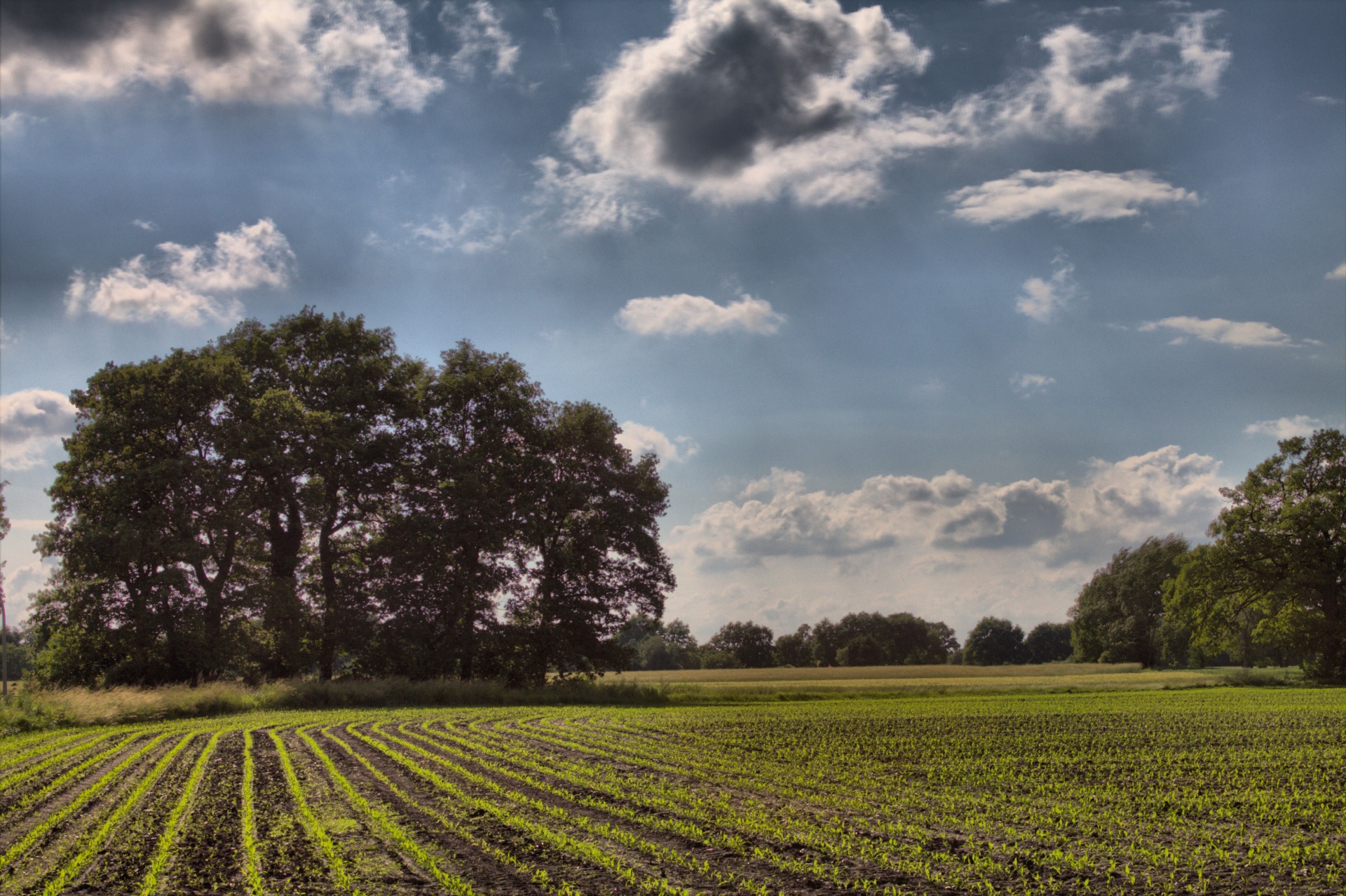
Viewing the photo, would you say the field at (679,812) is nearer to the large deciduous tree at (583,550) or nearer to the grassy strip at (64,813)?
the grassy strip at (64,813)

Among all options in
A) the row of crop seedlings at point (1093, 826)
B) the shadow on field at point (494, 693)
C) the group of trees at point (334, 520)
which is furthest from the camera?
the group of trees at point (334, 520)

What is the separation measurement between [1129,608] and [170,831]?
107 metres

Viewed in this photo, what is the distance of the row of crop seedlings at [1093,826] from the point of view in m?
9.38

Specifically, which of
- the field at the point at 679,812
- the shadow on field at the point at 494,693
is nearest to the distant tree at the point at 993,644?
the shadow on field at the point at 494,693

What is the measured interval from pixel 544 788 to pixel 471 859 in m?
4.51

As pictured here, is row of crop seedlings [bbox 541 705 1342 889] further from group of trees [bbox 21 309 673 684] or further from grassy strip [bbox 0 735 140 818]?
group of trees [bbox 21 309 673 684]

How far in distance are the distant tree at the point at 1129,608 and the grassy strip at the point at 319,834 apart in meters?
98.5

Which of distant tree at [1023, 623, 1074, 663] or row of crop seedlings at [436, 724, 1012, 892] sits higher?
row of crop seedlings at [436, 724, 1012, 892]

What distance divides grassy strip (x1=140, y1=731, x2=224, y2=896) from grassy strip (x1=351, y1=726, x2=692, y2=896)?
3.56 m

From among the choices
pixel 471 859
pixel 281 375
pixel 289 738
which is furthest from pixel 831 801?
pixel 281 375

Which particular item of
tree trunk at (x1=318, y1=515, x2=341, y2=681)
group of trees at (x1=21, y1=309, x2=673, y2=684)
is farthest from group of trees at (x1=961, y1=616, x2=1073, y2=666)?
tree trunk at (x1=318, y1=515, x2=341, y2=681)

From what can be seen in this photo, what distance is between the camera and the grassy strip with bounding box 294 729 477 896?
27.5 ft

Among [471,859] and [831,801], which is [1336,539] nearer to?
[831,801]

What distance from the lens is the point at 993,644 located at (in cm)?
14562
